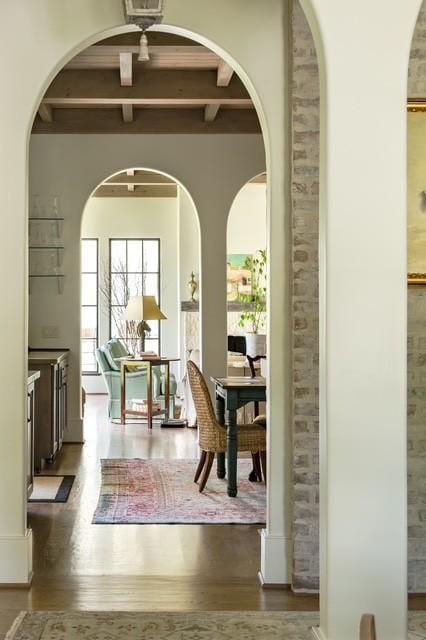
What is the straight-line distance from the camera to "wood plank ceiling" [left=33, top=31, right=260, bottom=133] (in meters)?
6.91


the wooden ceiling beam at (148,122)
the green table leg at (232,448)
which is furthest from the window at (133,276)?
the green table leg at (232,448)

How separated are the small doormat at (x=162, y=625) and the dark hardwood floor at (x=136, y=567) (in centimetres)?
9

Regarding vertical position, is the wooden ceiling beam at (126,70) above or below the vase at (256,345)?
above

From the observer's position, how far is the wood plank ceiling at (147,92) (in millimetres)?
6910

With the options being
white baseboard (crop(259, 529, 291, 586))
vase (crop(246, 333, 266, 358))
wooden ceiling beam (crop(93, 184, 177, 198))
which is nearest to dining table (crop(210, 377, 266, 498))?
white baseboard (crop(259, 529, 291, 586))

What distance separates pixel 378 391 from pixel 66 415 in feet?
20.0

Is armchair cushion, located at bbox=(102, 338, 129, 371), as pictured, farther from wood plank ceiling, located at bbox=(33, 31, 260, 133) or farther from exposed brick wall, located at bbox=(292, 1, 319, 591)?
exposed brick wall, located at bbox=(292, 1, 319, 591)

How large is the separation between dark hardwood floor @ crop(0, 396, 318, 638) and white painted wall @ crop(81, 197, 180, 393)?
26.1ft

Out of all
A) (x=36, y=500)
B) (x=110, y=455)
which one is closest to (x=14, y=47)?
(x=36, y=500)

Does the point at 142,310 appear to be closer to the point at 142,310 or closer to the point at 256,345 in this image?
the point at 142,310

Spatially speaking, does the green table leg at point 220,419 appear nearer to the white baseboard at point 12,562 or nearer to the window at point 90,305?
the white baseboard at point 12,562

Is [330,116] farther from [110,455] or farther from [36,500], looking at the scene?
[110,455]

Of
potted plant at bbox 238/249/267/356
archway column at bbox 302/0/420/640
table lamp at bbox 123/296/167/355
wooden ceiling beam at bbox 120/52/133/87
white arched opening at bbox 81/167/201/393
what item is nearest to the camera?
archway column at bbox 302/0/420/640

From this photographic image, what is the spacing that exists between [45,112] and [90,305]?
637cm
